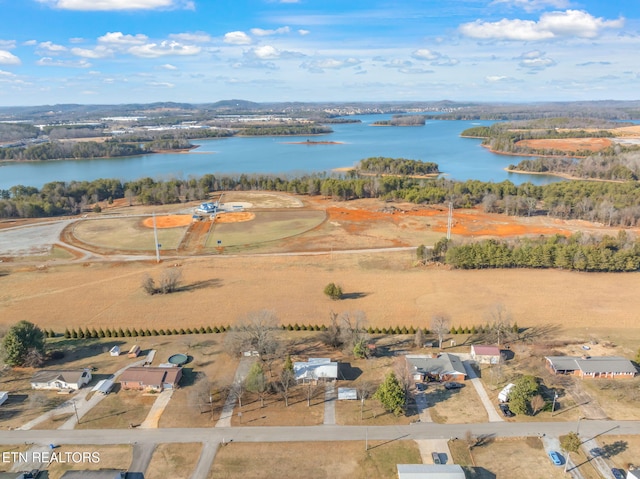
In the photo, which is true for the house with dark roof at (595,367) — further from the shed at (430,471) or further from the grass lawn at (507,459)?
the shed at (430,471)

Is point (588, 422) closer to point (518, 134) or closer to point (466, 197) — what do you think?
point (466, 197)

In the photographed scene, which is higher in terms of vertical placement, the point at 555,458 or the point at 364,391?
the point at 364,391

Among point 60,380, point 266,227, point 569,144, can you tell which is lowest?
point 60,380

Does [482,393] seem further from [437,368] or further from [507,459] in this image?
[507,459]

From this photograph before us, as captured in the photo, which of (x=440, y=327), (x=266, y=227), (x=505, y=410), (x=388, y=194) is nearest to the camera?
(x=505, y=410)

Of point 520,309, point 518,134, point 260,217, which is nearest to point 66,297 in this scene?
point 260,217

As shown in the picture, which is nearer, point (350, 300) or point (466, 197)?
point (350, 300)

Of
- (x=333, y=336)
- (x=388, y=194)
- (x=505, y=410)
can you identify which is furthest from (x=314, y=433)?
(x=388, y=194)

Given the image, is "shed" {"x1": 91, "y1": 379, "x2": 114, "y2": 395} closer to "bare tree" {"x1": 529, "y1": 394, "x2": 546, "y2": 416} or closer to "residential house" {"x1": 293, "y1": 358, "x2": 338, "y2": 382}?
"residential house" {"x1": 293, "y1": 358, "x2": 338, "y2": 382}
